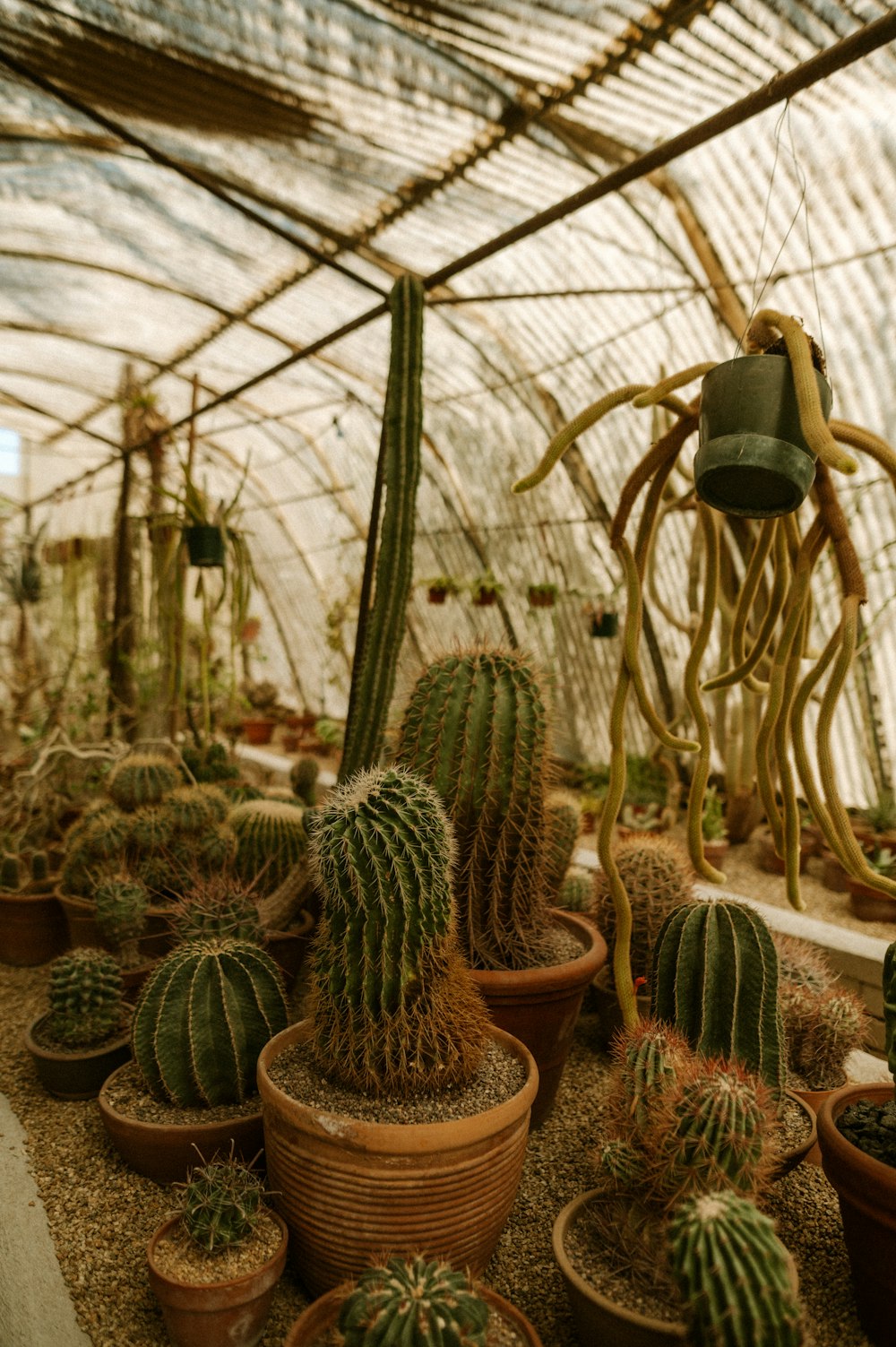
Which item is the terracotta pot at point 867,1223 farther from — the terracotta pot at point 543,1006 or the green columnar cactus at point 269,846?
the green columnar cactus at point 269,846

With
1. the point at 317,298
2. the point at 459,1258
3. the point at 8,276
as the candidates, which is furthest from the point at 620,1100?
the point at 8,276

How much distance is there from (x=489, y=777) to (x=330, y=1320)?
123cm

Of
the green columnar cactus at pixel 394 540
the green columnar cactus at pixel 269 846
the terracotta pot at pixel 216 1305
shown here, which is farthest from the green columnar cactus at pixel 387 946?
the green columnar cactus at pixel 269 846

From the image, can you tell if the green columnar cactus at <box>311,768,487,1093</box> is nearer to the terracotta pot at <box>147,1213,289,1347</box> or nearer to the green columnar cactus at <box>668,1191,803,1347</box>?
the terracotta pot at <box>147,1213,289,1347</box>

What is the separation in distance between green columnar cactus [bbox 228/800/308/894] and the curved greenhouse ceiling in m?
1.09

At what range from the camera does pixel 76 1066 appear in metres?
2.52

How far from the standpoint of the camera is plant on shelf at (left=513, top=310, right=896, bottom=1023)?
152cm

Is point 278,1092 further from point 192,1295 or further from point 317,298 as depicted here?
point 317,298

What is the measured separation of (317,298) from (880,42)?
16.6 ft

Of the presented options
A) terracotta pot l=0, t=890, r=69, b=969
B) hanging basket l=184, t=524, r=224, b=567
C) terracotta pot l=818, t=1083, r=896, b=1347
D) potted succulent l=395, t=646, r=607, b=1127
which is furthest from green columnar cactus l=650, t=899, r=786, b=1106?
hanging basket l=184, t=524, r=224, b=567

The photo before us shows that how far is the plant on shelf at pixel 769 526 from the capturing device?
4.99 ft

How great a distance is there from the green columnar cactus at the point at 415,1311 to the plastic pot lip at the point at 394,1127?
0.89ft

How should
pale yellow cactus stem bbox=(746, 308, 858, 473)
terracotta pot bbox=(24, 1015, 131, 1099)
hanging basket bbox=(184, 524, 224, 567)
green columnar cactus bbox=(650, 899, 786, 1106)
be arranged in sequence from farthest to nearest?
1. hanging basket bbox=(184, 524, 224, 567)
2. terracotta pot bbox=(24, 1015, 131, 1099)
3. green columnar cactus bbox=(650, 899, 786, 1106)
4. pale yellow cactus stem bbox=(746, 308, 858, 473)

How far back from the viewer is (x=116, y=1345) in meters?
1.67
